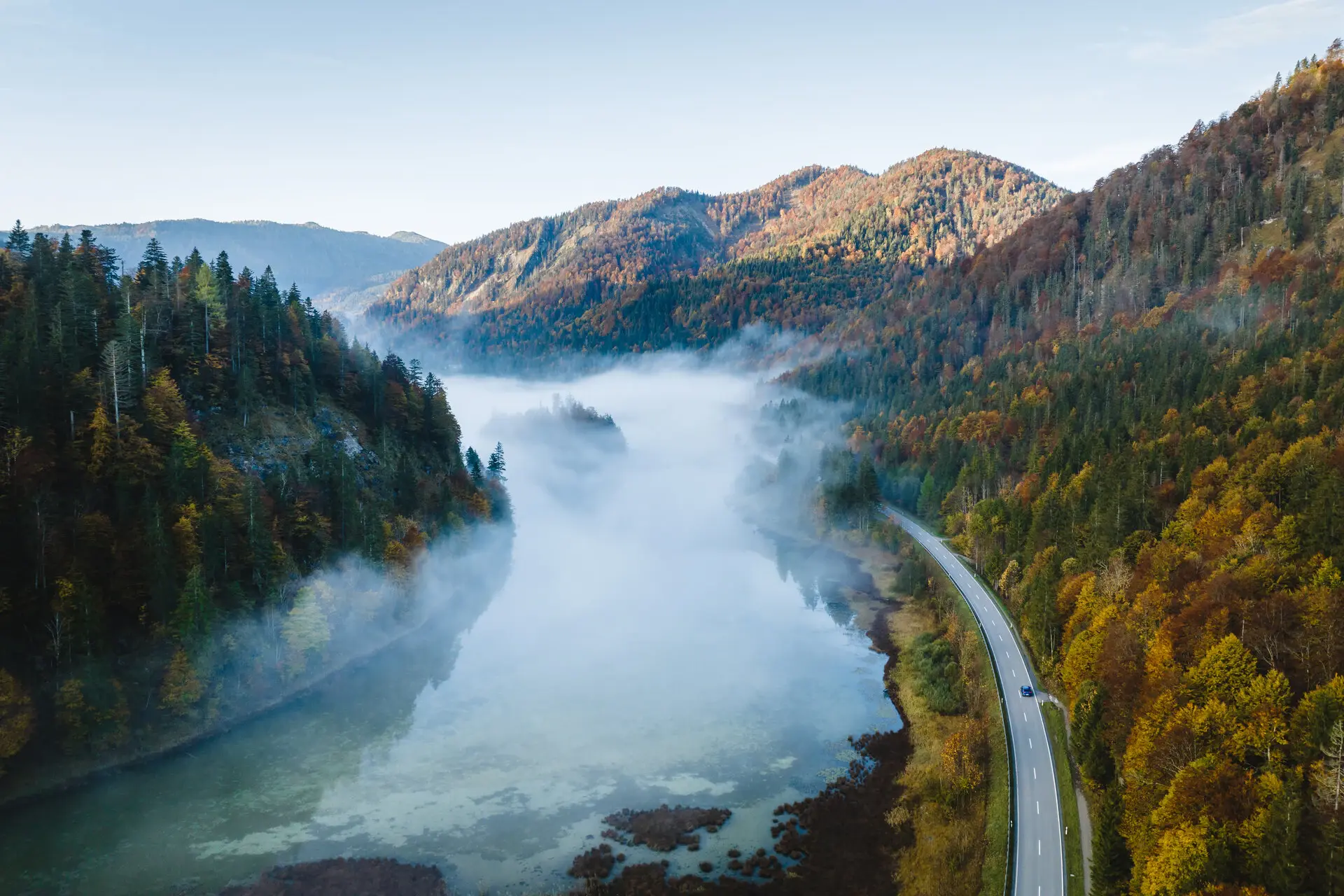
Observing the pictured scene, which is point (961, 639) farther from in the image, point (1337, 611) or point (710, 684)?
point (1337, 611)

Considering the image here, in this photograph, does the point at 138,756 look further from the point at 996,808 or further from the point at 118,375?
the point at 996,808

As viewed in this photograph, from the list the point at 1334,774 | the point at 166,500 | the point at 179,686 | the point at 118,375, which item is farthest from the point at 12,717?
the point at 1334,774

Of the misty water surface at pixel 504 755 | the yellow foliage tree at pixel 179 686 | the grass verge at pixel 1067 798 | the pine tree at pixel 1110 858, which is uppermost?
the pine tree at pixel 1110 858

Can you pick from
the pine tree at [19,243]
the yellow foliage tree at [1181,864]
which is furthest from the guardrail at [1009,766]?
the pine tree at [19,243]

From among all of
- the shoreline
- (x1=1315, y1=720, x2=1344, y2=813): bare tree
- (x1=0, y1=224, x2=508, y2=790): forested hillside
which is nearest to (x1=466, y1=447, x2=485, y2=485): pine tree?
(x1=0, y1=224, x2=508, y2=790): forested hillside

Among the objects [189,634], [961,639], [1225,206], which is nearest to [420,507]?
[189,634]

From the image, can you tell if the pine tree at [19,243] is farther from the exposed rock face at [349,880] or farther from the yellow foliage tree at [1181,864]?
the yellow foliage tree at [1181,864]

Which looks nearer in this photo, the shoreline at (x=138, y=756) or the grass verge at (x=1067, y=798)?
the grass verge at (x=1067, y=798)
